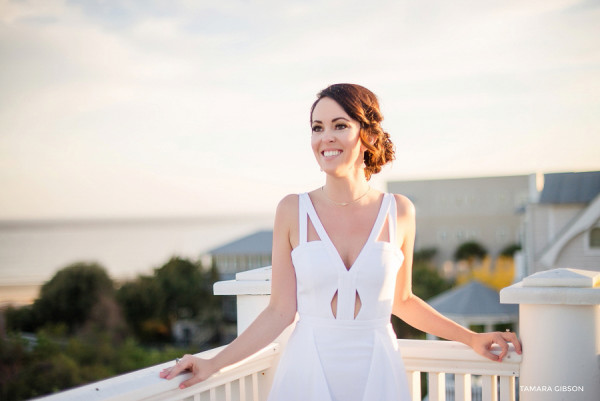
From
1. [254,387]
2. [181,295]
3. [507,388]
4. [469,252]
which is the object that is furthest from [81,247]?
[507,388]

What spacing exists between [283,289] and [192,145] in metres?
42.8

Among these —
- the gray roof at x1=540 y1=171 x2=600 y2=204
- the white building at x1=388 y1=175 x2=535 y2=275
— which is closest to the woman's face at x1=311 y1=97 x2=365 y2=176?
the gray roof at x1=540 y1=171 x2=600 y2=204

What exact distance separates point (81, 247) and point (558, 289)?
83517mm

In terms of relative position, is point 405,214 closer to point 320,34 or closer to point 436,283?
point 320,34

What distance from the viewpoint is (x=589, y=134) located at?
19.3 metres

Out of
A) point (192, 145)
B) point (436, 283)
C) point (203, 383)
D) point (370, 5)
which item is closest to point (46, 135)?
point (192, 145)

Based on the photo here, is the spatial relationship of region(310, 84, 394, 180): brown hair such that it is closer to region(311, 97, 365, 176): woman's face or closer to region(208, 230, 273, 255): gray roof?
region(311, 97, 365, 176): woman's face

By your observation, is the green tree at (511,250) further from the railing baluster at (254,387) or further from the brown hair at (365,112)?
the brown hair at (365,112)

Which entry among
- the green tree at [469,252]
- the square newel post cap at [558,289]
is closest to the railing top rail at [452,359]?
the square newel post cap at [558,289]

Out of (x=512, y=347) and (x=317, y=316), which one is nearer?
(x=317, y=316)

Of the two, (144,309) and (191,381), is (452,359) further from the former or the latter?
(144,309)

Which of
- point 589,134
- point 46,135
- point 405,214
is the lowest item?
point 405,214

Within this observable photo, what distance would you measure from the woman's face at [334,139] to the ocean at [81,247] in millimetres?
33076

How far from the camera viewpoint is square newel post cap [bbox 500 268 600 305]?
1.91m
